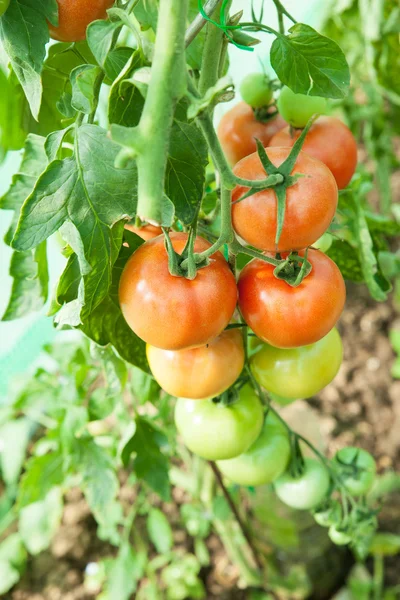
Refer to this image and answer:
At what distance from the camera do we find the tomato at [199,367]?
1.91 ft

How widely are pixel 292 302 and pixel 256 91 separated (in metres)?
0.32

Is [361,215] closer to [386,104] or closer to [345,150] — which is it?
[345,150]

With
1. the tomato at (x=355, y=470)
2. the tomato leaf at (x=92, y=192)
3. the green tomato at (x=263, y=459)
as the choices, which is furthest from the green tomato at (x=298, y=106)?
the tomato at (x=355, y=470)

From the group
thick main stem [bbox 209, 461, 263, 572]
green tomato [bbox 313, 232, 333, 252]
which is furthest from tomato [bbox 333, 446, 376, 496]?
green tomato [bbox 313, 232, 333, 252]

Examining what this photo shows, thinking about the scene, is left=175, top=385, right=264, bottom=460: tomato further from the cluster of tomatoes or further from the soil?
the soil

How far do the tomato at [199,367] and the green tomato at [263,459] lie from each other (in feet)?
0.63

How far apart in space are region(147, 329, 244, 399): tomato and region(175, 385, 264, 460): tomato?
0.28 ft

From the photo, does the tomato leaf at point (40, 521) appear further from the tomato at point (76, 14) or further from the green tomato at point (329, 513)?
the tomato at point (76, 14)

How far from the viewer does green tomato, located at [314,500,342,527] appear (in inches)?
33.1

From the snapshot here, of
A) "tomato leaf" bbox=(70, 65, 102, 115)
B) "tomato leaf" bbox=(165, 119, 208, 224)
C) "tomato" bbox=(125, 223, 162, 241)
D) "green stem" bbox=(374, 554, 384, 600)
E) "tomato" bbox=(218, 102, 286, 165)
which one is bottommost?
"green stem" bbox=(374, 554, 384, 600)

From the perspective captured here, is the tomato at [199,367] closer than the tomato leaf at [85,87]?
No

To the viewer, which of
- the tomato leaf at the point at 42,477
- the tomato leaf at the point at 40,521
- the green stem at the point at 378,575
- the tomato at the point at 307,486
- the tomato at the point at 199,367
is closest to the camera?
the tomato at the point at 199,367

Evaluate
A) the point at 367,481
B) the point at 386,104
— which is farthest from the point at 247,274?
the point at 386,104

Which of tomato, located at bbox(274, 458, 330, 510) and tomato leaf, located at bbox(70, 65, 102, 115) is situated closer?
tomato leaf, located at bbox(70, 65, 102, 115)
